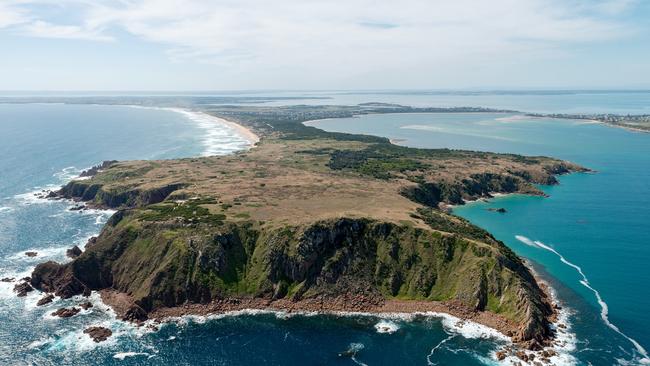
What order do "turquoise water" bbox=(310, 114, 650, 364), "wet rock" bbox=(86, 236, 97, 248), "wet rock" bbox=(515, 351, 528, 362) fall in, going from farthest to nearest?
"wet rock" bbox=(86, 236, 97, 248) < "turquoise water" bbox=(310, 114, 650, 364) < "wet rock" bbox=(515, 351, 528, 362)

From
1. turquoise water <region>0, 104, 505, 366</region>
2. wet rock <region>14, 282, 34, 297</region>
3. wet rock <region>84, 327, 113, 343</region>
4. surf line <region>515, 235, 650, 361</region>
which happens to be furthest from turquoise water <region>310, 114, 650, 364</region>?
wet rock <region>14, 282, 34, 297</region>

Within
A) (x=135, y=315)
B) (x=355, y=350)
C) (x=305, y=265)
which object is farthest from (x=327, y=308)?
(x=135, y=315)

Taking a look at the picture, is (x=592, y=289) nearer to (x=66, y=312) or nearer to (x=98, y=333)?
(x=98, y=333)

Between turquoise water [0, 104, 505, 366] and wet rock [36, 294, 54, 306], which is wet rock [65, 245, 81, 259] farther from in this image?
wet rock [36, 294, 54, 306]

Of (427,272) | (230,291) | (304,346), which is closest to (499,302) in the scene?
(427,272)

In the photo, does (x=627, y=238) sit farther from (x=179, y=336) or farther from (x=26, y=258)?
(x=26, y=258)

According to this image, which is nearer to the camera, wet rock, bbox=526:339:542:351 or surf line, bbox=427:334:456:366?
surf line, bbox=427:334:456:366
